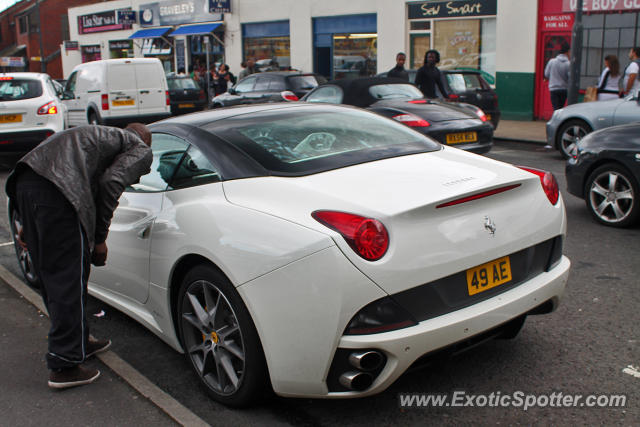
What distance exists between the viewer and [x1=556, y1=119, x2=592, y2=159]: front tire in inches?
413

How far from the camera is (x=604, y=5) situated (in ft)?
52.6

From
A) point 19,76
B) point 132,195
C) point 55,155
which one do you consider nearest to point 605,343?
point 132,195

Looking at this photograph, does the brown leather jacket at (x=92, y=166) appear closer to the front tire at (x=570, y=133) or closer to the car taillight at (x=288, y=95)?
the front tire at (x=570, y=133)

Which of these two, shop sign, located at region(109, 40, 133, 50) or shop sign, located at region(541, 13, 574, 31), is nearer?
shop sign, located at region(541, 13, 574, 31)

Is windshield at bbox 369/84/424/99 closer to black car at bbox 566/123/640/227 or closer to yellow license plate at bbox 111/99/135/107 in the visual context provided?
black car at bbox 566/123/640/227

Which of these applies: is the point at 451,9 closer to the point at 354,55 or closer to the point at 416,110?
the point at 354,55

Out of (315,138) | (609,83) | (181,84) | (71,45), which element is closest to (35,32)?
(71,45)

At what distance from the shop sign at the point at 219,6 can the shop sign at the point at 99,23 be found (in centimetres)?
970

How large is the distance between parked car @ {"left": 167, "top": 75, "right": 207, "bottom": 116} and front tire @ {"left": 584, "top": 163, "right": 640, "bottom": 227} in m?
15.5

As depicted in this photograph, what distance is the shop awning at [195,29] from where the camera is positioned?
29.0 meters

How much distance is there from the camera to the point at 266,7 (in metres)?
26.8

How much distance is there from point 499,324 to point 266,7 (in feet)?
83.5

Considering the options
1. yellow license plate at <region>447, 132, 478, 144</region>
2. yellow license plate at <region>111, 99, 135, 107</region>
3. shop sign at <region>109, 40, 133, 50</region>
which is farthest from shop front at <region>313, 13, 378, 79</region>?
shop sign at <region>109, 40, 133, 50</region>

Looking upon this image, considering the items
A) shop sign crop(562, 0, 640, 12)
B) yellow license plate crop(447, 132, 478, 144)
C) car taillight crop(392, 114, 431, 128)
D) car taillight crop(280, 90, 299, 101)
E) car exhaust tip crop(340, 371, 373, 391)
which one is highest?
shop sign crop(562, 0, 640, 12)
